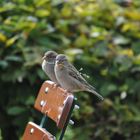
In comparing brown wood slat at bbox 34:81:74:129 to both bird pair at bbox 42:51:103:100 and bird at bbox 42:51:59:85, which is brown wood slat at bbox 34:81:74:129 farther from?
bird at bbox 42:51:59:85

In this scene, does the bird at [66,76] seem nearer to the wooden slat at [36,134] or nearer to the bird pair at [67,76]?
the bird pair at [67,76]

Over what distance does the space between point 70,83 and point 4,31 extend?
283cm

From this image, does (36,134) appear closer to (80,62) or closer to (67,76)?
(67,76)

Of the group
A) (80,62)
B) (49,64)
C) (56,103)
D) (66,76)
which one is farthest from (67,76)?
(80,62)

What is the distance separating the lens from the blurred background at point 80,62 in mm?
6844

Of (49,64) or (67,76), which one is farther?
(49,64)

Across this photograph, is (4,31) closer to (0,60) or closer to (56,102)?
(0,60)

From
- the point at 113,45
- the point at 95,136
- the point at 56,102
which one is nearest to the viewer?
the point at 56,102

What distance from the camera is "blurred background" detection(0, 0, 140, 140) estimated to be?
6844 millimetres

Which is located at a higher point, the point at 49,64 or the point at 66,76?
the point at 66,76

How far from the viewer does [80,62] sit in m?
7.10

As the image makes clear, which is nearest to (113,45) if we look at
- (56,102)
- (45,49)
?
(45,49)

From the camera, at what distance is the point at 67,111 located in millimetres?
3523

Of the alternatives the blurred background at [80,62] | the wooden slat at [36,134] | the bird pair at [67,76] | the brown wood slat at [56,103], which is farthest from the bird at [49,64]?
the blurred background at [80,62]
